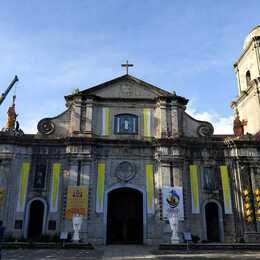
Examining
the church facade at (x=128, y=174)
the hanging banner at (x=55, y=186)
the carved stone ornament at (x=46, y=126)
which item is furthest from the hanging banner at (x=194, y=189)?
the carved stone ornament at (x=46, y=126)

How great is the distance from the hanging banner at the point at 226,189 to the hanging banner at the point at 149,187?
17.2 ft

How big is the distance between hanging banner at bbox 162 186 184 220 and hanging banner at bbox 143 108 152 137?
455 cm

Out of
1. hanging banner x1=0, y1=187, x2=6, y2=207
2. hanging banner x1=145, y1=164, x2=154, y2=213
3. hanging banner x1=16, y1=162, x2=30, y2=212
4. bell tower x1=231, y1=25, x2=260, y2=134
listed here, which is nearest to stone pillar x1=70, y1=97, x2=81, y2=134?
hanging banner x1=16, y1=162, x2=30, y2=212

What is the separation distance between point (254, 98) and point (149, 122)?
961cm

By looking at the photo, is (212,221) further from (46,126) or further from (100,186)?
(46,126)

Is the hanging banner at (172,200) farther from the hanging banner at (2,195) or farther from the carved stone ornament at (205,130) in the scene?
the hanging banner at (2,195)

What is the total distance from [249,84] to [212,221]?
42.2 ft

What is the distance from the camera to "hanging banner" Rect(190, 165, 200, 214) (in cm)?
2236

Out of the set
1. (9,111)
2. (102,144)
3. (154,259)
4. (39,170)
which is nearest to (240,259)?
(154,259)

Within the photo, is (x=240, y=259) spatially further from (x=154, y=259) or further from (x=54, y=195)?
(x=54, y=195)

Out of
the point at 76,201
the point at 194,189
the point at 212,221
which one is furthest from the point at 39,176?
the point at 212,221

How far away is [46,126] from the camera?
973 inches

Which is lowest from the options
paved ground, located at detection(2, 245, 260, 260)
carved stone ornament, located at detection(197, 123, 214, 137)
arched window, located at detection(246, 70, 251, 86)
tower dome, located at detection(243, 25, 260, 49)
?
paved ground, located at detection(2, 245, 260, 260)

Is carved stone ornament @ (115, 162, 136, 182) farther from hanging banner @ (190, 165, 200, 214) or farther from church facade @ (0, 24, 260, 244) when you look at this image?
hanging banner @ (190, 165, 200, 214)
